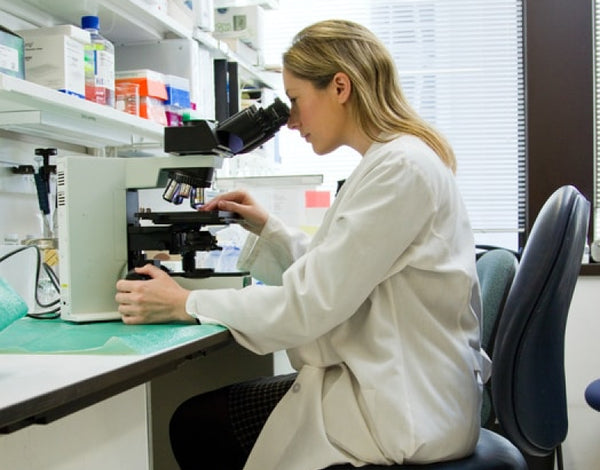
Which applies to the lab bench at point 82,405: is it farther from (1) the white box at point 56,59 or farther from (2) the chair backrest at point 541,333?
(1) the white box at point 56,59

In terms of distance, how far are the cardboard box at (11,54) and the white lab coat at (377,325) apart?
588mm

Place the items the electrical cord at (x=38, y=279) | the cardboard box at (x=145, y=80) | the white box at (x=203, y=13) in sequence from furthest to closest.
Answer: the white box at (x=203, y=13) < the cardboard box at (x=145, y=80) < the electrical cord at (x=38, y=279)

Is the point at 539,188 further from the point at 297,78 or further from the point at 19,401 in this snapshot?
the point at 19,401

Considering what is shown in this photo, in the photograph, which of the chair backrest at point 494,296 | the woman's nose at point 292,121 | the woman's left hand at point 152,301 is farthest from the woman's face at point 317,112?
the chair backrest at point 494,296

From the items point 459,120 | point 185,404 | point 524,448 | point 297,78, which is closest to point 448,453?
point 524,448

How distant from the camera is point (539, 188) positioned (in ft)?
9.13

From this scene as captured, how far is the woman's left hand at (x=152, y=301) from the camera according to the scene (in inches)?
46.4

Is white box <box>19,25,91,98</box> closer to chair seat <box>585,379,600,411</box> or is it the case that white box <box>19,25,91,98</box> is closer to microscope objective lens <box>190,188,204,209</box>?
microscope objective lens <box>190,188,204,209</box>

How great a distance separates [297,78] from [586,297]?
1.84 meters

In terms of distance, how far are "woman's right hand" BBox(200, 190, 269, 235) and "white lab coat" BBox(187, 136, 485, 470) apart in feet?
1.30

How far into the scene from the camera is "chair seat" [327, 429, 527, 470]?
1.04 metres

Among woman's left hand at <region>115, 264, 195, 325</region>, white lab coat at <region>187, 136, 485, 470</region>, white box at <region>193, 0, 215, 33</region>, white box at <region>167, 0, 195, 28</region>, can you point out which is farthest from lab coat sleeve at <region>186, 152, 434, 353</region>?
white box at <region>193, 0, 215, 33</region>

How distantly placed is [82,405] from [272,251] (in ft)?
2.93

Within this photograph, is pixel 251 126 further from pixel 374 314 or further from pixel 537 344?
pixel 537 344
